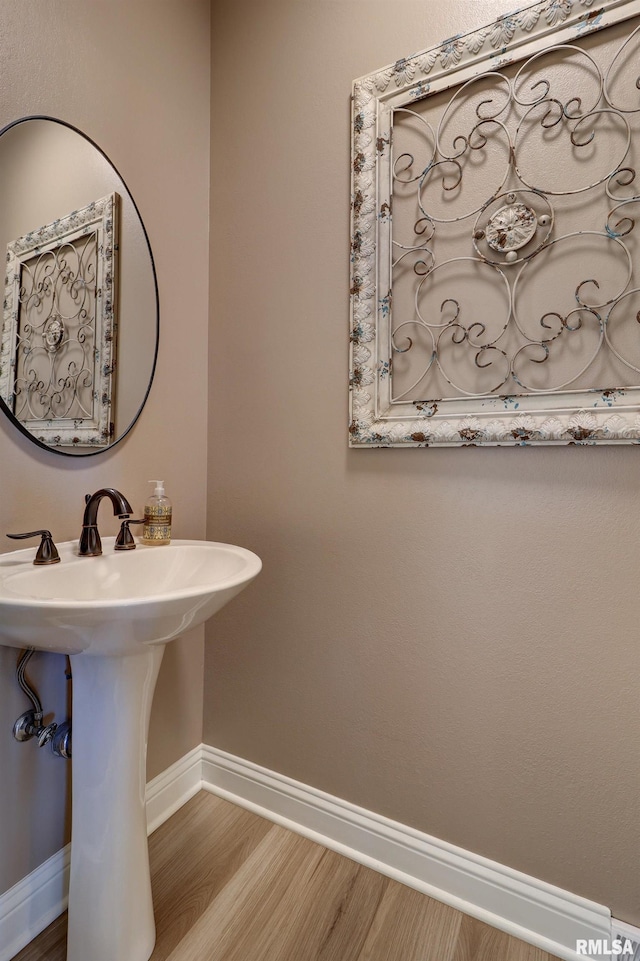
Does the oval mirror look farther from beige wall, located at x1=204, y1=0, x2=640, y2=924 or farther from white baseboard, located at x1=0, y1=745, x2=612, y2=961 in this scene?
white baseboard, located at x1=0, y1=745, x2=612, y2=961

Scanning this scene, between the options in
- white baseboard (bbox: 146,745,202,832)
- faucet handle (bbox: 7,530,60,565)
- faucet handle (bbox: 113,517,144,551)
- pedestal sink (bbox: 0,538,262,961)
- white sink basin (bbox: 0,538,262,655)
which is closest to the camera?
white sink basin (bbox: 0,538,262,655)

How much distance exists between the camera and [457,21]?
110cm

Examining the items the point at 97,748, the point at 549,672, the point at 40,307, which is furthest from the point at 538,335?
the point at 97,748

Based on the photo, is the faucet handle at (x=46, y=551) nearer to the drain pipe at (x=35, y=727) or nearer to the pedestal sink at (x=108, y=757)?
the pedestal sink at (x=108, y=757)

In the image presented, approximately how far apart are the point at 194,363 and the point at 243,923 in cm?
145

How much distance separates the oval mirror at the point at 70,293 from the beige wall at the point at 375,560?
0.32m

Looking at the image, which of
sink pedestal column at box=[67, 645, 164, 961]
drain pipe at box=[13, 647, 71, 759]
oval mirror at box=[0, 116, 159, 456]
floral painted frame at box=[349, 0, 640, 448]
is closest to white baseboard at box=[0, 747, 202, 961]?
sink pedestal column at box=[67, 645, 164, 961]

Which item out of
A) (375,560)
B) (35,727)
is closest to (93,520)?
(35,727)

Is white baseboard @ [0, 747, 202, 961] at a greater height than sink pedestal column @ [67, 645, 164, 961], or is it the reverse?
sink pedestal column @ [67, 645, 164, 961]

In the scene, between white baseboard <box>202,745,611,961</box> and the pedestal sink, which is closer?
the pedestal sink

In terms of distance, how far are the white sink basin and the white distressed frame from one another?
0.89ft

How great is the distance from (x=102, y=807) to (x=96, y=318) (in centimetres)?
108

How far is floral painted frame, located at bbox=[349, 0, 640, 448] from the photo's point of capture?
37.7 inches

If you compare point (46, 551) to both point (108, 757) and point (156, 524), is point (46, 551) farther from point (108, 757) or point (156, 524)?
point (108, 757)
